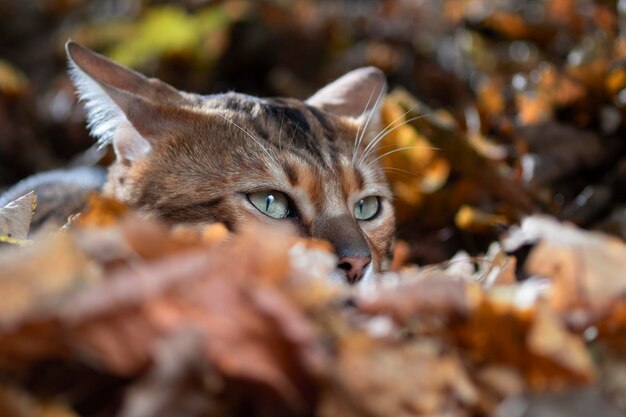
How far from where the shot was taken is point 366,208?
231 centimetres

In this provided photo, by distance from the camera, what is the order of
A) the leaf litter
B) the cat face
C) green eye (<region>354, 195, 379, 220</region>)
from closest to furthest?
1. the leaf litter
2. the cat face
3. green eye (<region>354, 195, 379, 220</region>)

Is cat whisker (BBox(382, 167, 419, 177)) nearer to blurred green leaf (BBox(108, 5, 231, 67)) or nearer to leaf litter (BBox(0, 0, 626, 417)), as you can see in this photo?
leaf litter (BBox(0, 0, 626, 417))

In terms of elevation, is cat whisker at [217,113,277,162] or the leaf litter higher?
cat whisker at [217,113,277,162]

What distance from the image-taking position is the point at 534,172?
8.34ft

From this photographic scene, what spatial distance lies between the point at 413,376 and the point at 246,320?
254 mm

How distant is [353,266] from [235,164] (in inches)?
19.1

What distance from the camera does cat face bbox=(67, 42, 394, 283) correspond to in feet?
6.52

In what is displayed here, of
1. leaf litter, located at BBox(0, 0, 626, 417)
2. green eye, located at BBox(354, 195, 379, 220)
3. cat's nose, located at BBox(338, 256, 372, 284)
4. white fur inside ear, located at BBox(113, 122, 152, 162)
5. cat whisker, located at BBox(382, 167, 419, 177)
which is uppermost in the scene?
white fur inside ear, located at BBox(113, 122, 152, 162)

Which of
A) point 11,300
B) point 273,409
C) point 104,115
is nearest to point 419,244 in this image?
point 104,115

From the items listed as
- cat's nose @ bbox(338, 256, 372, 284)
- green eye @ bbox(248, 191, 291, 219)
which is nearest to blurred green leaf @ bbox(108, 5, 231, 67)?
green eye @ bbox(248, 191, 291, 219)

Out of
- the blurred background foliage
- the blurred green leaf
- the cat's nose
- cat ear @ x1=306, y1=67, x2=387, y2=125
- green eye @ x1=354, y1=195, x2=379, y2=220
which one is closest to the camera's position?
the cat's nose

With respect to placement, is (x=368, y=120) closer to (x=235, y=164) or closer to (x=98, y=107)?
(x=235, y=164)

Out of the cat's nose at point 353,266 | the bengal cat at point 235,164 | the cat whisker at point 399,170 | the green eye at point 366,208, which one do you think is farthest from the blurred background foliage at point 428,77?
the cat's nose at point 353,266

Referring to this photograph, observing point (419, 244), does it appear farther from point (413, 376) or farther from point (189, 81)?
point (189, 81)
